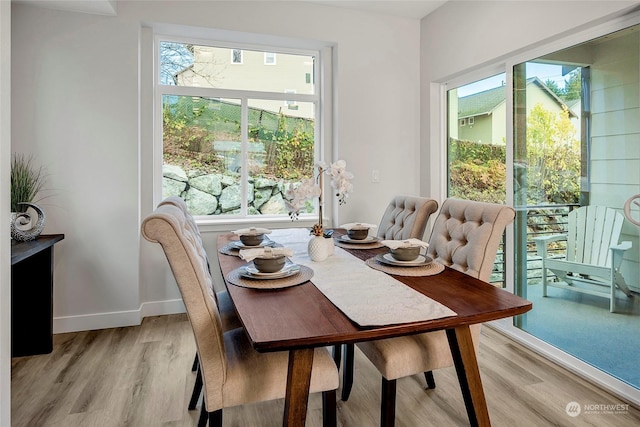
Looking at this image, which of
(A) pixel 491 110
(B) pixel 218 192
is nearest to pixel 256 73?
(B) pixel 218 192

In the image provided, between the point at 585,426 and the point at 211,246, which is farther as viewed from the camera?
the point at 211,246

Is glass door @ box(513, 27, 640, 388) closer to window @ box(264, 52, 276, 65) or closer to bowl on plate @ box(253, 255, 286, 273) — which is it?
bowl on plate @ box(253, 255, 286, 273)

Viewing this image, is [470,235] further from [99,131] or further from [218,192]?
[99,131]

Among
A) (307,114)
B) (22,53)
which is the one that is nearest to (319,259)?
(307,114)

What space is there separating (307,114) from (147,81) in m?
1.44

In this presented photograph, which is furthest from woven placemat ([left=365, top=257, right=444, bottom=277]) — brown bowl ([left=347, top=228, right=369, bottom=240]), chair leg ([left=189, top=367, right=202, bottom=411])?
chair leg ([left=189, top=367, right=202, bottom=411])

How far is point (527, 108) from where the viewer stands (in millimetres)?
2646

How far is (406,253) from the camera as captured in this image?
170cm

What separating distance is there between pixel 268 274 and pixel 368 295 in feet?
1.42

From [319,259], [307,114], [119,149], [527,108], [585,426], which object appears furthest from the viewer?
[307,114]

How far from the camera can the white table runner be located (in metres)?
1.12

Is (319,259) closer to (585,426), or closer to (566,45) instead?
(585,426)

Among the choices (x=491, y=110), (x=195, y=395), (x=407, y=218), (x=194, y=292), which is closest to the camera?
(x=194, y=292)

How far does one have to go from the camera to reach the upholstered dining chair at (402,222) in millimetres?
1933
